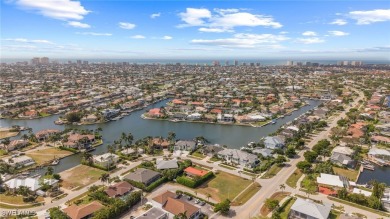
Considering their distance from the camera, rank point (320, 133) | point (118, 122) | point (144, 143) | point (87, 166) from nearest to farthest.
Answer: point (87, 166) → point (144, 143) → point (320, 133) → point (118, 122)

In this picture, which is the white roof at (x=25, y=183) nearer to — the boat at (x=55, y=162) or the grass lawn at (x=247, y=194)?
the boat at (x=55, y=162)

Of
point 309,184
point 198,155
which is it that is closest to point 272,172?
point 309,184

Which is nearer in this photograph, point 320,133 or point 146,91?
point 320,133

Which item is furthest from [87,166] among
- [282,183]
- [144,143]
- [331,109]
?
[331,109]

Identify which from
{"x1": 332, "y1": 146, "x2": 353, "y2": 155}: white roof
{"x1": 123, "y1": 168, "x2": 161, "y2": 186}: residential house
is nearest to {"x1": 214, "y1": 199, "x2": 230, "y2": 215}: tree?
{"x1": 123, "y1": 168, "x2": 161, "y2": 186}: residential house

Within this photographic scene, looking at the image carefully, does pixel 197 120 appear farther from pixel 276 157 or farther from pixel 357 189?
pixel 357 189

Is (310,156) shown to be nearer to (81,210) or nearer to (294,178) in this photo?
(294,178)
